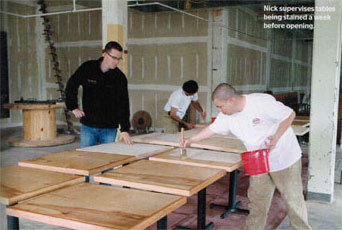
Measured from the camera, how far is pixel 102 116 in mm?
3391

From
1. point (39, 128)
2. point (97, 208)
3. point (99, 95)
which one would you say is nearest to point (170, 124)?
point (99, 95)

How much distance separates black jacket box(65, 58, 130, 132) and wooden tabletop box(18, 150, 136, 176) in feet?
1.66

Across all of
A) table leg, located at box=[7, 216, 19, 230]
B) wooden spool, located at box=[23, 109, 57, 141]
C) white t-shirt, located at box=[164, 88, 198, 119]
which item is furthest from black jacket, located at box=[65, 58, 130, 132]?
wooden spool, located at box=[23, 109, 57, 141]

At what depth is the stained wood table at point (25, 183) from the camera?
6.14 feet

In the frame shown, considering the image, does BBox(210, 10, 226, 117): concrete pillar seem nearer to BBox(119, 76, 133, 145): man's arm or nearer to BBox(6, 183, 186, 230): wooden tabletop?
BBox(119, 76, 133, 145): man's arm

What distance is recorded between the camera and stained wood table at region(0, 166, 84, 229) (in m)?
1.87

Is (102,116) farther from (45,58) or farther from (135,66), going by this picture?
(45,58)

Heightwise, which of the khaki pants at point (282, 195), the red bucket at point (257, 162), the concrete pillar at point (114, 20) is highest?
the concrete pillar at point (114, 20)

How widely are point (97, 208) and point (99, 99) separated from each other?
1838mm

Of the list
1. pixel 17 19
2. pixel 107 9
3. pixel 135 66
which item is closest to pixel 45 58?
pixel 17 19

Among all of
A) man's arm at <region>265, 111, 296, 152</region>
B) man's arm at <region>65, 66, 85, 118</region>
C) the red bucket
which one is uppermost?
man's arm at <region>65, 66, 85, 118</region>

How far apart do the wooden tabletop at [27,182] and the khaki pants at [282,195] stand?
1434mm

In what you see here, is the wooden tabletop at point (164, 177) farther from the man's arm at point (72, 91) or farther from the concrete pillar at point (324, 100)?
the concrete pillar at point (324, 100)

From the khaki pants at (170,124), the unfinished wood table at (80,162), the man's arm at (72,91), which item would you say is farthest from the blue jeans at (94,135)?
the khaki pants at (170,124)
